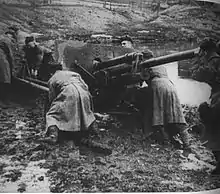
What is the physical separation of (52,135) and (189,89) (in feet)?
6.55

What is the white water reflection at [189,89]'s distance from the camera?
5.28 m

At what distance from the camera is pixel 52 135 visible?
4.87 metres

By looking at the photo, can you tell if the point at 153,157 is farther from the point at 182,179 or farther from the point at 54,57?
the point at 54,57

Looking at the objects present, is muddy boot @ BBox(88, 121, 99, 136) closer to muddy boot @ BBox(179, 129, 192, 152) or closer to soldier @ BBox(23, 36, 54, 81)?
soldier @ BBox(23, 36, 54, 81)

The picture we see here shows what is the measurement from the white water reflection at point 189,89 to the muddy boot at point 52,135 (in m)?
1.73

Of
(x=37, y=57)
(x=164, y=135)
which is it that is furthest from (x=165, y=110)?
(x=37, y=57)

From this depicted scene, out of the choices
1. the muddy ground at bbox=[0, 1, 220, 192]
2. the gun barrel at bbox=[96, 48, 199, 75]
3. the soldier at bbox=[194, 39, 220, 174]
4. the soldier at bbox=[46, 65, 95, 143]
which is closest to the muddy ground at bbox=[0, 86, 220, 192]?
the muddy ground at bbox=[0, 1, 220, 192]

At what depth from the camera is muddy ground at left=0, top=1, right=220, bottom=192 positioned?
4723 millimetres

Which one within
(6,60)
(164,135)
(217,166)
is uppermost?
(6,60)

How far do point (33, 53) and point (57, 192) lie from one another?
5.96 ft

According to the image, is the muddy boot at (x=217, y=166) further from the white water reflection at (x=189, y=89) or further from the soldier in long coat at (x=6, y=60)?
the soldier in long coat at (x=6, y=60)

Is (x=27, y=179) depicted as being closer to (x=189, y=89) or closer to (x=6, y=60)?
(x=6, y=60)

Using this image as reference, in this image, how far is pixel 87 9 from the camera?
5.32 m

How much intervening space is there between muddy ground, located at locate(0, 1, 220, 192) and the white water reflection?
0.46 feet
